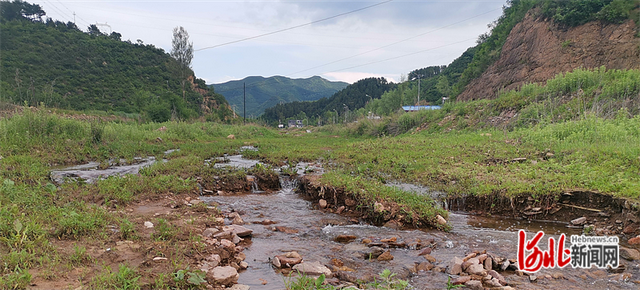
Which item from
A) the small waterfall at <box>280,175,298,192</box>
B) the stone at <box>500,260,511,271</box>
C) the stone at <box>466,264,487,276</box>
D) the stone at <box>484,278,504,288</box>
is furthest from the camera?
the small waterfall at <box>280,175,298,192</box>

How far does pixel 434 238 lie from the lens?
15.4 feet

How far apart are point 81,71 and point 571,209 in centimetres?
5318

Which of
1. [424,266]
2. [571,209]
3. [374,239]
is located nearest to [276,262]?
Answer: [374,239]

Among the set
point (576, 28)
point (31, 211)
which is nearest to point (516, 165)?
point (31, 211)

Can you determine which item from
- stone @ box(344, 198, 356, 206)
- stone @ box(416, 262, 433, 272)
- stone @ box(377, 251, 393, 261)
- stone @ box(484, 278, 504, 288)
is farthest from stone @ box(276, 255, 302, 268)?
stone @ box(344, 198, 356, 206)

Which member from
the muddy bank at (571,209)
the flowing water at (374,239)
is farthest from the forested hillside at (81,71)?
the muddy bank at (571,209)

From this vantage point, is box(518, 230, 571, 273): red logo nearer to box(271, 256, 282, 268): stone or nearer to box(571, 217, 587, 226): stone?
box(571, 217, 587, 226): stone

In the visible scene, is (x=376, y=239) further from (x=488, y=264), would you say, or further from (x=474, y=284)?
(x=474, y=284)

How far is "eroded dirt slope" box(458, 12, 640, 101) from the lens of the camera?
23.8 metres

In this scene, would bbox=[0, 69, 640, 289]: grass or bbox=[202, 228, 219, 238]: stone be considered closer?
bbox=[0, 69, 640, 289]: grass

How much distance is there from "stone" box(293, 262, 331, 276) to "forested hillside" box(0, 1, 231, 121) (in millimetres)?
30933

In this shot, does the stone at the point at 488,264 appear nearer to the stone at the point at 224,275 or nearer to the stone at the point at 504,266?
the stone at the point at 504,266

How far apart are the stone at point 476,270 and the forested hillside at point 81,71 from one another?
3192 centimetres

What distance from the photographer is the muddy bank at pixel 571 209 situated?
484 centimetres
